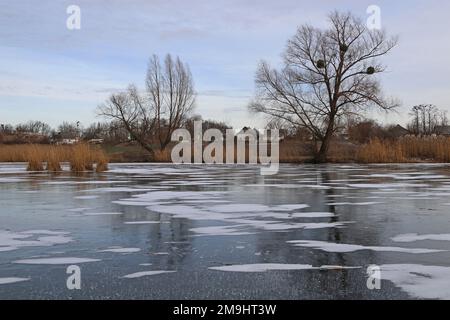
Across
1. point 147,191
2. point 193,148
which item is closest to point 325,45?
point 193,148

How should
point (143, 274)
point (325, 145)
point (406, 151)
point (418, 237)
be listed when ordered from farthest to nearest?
point (325, 145) → point (406, 151) → point (418, 237) → point (143, 274)

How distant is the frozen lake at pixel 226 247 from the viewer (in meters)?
4.28

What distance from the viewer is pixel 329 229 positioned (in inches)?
277

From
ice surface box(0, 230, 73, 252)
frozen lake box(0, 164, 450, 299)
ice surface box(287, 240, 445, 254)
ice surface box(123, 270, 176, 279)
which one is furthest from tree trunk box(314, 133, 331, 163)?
ice surface box(123, 270, 176, 279)

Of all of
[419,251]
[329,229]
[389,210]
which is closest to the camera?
[419,251]

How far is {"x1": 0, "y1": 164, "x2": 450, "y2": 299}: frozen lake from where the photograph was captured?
4.28 m

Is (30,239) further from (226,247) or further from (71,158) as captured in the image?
(71,158)

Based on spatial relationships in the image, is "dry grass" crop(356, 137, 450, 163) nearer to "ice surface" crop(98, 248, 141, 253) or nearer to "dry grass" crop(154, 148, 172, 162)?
"dry grass" crop(154, 148, 172, 162)

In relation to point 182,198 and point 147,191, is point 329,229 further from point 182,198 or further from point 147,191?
point 147,191

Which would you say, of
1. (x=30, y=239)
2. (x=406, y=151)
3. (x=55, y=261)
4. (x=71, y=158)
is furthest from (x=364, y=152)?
(x=55, y=261)

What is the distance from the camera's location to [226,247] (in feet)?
19.5

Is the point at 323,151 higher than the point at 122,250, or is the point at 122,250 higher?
the point at 323,151

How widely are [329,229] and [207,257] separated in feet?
7.62
